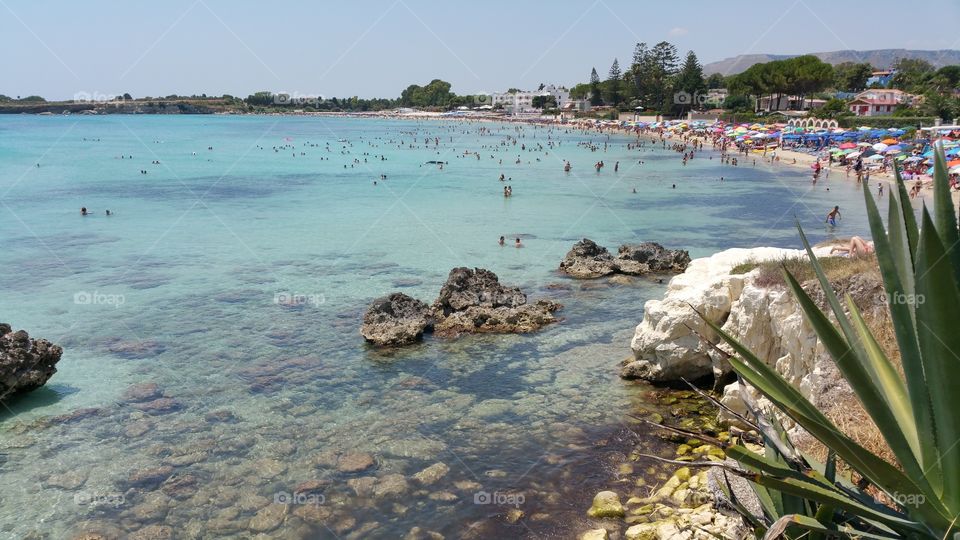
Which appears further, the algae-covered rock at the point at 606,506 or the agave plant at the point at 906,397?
the algae-covered rock at the point at 606,506

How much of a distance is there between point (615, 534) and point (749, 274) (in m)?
7.68

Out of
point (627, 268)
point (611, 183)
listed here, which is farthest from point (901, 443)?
point (611, 183)

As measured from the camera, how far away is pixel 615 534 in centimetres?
Result: 968

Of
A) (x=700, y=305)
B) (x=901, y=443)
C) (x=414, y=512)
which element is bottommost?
(x=414, y=512)

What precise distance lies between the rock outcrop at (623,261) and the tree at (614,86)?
13130 cm

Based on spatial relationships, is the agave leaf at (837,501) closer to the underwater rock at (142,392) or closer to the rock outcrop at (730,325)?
the rock outcrop at (730,325)

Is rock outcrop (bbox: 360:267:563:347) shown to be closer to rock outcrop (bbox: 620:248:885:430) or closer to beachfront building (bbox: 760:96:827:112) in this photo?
rock outcrop (bbox: 620:248:885:430)

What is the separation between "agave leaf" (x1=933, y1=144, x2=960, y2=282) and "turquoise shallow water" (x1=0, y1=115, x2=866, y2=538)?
724 cm


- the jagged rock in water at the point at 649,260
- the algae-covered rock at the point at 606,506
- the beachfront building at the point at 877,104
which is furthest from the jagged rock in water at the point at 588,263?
the beachfront building at the point at 877,104

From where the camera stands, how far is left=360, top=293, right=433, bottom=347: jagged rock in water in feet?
60.8

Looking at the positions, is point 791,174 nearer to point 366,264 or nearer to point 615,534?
point 366,264

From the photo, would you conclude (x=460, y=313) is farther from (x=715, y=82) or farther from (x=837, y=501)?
(x=715, y=82)

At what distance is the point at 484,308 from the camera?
66.4 feet

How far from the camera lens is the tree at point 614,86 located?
493 ft
